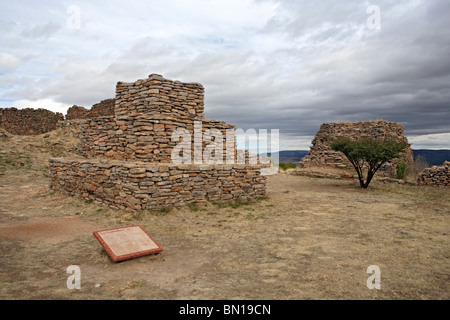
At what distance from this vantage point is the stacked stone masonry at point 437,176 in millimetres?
15648

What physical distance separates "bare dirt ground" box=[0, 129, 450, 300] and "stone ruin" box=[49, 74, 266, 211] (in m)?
0.55

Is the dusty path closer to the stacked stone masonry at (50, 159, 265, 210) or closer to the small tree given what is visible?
the stacked stone masonry at (50, 159, 265, 210)

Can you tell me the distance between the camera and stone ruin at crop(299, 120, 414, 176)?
835 inches

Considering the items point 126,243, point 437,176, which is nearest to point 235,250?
point 126,243

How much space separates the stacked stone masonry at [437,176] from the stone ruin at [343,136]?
4122 mm

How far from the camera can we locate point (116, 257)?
14.9 feet

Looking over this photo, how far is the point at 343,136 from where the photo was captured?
2217 centimetres

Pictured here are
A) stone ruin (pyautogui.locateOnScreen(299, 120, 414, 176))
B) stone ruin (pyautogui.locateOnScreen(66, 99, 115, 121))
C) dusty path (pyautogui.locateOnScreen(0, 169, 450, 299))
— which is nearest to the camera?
dusty path (pyautogui.locateOnScreen(0, 169, 450, 299))
